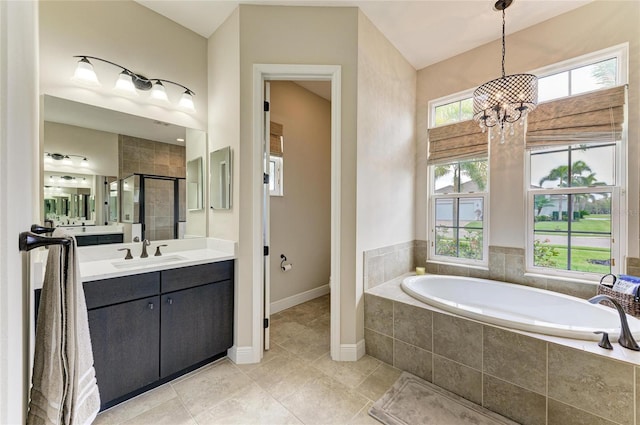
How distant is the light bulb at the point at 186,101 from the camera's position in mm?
2271

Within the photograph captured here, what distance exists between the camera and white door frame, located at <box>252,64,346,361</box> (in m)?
2.04

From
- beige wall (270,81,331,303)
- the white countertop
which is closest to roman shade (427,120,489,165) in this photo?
beige wall (270,81,331,303)

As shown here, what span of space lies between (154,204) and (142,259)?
0.48 meters

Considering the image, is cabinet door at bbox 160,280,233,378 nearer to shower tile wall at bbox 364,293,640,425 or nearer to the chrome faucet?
the chrome faucet

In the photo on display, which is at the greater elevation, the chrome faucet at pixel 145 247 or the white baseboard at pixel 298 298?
the chrome faucet at pixel 145 247

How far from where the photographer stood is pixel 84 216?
1871 millimetres

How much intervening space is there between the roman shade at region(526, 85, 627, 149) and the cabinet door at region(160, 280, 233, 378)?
3.05m

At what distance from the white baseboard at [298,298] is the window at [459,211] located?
1.55 m

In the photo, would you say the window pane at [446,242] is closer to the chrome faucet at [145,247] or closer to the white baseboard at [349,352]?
the white baseboard at [349,352]

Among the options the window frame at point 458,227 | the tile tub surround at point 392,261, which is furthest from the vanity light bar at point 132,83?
the window frame at point 458,227

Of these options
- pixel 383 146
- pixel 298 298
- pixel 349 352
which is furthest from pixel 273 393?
pixel 383 146

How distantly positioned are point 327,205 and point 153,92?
2385 millimetres

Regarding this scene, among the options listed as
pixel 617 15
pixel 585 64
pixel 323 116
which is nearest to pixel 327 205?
pixel 323 116

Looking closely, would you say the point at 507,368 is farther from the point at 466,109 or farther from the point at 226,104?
the point at 226,104
